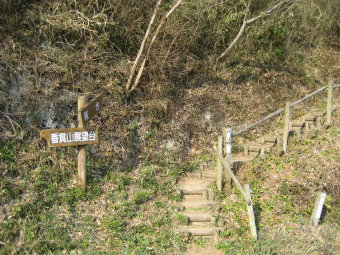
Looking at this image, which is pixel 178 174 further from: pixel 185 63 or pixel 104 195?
pixel 185 63

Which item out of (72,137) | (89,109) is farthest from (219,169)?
(72,137)

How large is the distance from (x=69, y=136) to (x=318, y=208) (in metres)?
4.66

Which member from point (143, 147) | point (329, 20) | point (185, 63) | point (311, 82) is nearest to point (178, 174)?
point (143, 147)

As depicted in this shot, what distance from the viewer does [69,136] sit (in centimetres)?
620

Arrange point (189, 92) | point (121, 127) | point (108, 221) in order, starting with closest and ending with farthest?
point (108, 221) → point (121, 127) → point (189, 92)

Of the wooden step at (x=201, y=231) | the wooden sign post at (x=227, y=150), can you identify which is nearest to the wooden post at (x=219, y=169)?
the wooden sign post at (x=227, y=150)

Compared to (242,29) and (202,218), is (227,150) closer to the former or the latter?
(202,218)

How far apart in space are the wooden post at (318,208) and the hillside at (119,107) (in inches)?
13.4

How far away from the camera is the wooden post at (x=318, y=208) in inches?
266

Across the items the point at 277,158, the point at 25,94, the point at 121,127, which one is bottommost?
the point at 277,158

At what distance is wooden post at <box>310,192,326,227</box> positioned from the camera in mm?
6750

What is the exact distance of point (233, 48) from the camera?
11.5 meters

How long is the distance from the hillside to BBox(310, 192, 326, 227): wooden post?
34 centimetres

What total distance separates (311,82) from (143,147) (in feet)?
25.4
